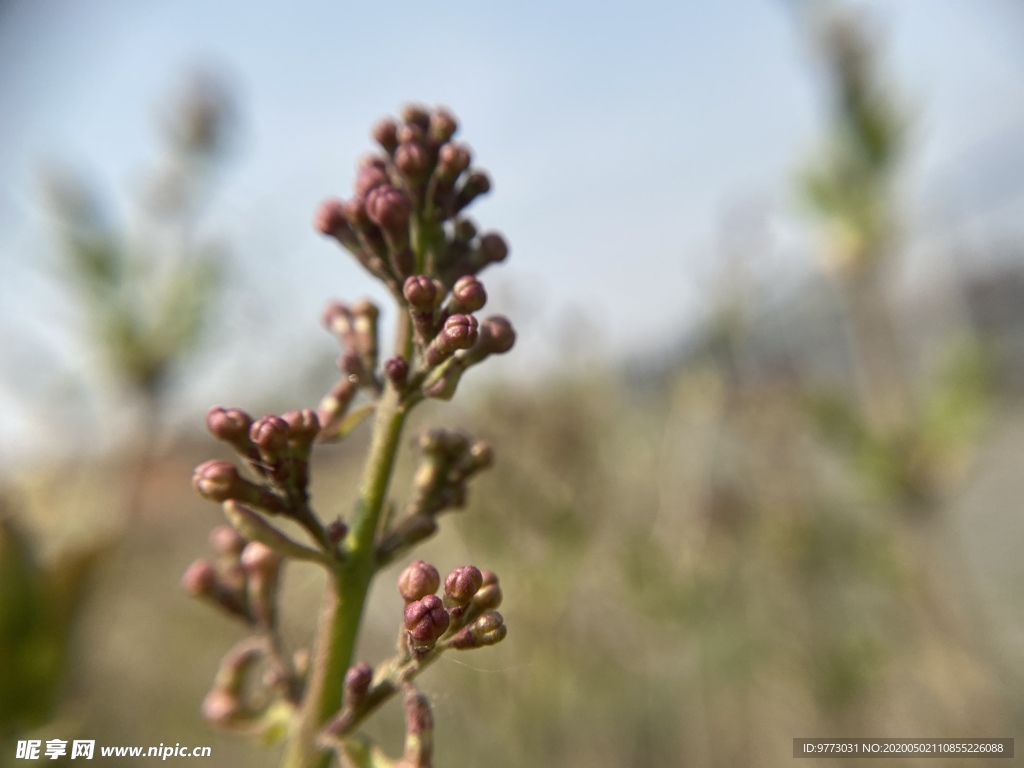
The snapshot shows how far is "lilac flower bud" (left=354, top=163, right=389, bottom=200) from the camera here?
108 cm

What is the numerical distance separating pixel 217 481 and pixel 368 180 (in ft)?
1.59

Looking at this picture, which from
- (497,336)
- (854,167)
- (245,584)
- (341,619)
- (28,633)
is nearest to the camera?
(341,619)

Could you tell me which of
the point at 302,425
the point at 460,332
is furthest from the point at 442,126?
the point at 302,425

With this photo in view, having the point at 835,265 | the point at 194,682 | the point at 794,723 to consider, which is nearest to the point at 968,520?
the point at 794,723

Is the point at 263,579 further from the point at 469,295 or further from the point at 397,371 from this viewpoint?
the point at 469,295

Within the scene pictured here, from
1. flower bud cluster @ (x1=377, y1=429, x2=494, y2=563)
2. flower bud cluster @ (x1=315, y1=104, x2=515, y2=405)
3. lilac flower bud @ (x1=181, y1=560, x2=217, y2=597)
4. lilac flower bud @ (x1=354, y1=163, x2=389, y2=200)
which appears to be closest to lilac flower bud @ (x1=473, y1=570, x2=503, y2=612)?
flower bud cluster @ (x1=377, y1=429, x2=494, y2=563)

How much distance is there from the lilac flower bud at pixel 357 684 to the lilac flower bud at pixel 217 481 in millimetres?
270

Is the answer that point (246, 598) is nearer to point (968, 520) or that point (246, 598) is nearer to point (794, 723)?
point (794, 723)

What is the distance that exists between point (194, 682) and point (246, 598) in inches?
213

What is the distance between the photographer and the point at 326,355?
495 cm

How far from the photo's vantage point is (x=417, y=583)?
88 cm

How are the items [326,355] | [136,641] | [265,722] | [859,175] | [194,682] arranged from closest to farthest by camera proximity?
[265,722] → [859,175] → [326,355] → [194,682] → [136,641]

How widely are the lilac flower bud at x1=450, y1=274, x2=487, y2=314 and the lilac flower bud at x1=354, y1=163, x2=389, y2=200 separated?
0.23 m

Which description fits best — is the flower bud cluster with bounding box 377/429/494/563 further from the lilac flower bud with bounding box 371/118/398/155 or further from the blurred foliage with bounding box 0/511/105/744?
the blurred foliage with bounding box 0/511/105/744
